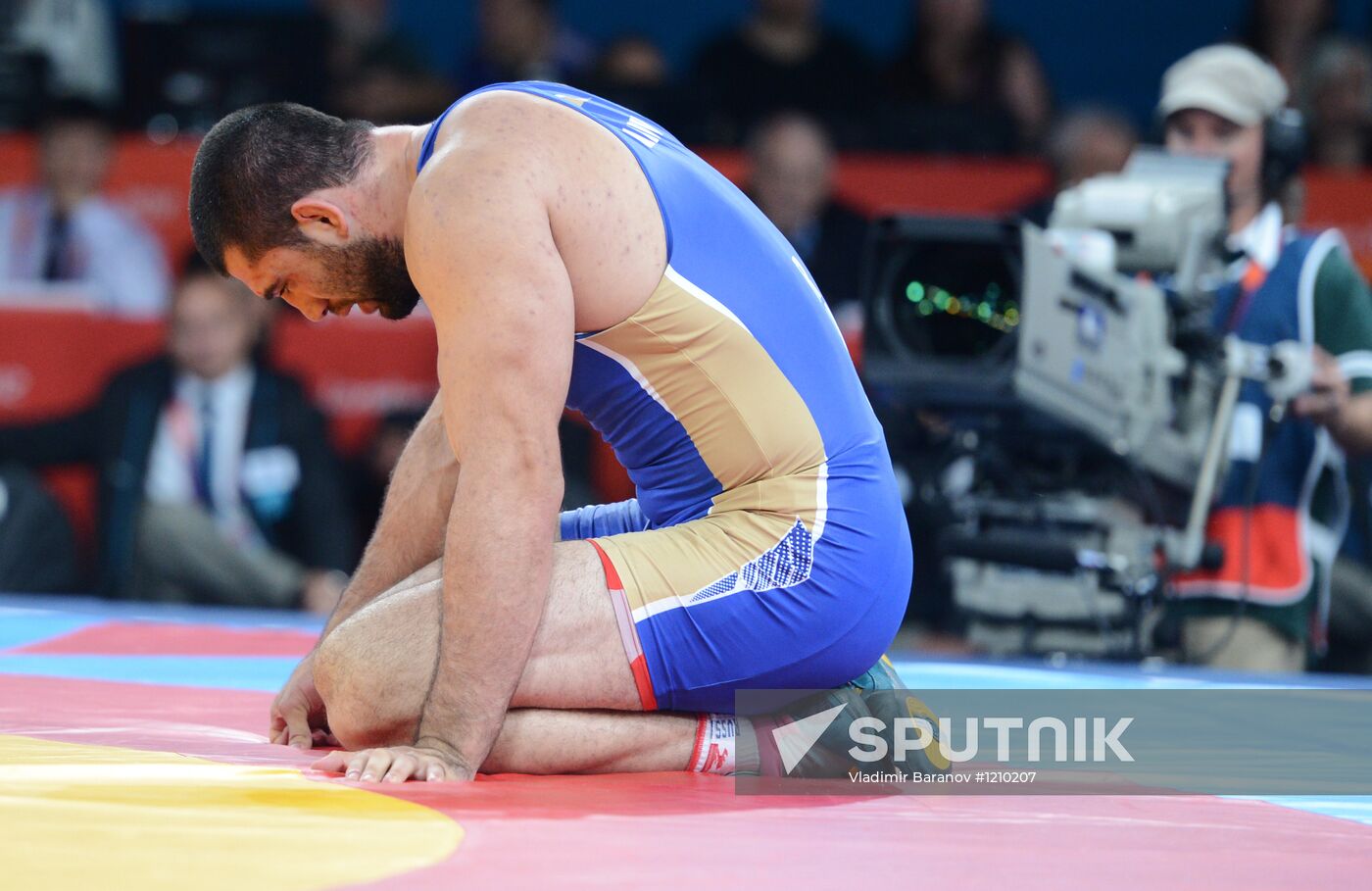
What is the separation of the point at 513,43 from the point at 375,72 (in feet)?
2.05

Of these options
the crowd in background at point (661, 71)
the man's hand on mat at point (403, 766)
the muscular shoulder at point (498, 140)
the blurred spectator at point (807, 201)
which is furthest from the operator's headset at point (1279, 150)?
the man's hand on mat at point (403, 766)

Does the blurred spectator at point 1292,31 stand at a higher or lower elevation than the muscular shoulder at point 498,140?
higher

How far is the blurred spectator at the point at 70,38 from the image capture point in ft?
23.5

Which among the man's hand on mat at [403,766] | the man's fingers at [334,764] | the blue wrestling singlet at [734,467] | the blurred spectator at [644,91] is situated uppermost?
the blurred spectator at [644,91]

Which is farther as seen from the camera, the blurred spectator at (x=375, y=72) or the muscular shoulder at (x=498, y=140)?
the blurred spectator at (x=375, y=72)

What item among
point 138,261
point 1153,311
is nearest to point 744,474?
point 1153,311

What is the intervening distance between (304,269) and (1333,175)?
4710 millimetres

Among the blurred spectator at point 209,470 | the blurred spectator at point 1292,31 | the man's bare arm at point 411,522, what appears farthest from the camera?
the blurred spectator at point 1292,31

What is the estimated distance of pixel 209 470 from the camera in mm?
5547

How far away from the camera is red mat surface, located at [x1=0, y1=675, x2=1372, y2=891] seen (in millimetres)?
1869

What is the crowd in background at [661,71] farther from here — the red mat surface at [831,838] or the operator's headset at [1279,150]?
the red mat surface at [831,838]

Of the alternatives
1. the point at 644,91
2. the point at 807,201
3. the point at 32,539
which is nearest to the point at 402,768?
the point at 32,539

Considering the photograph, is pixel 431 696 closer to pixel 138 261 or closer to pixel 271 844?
pixel 271 844

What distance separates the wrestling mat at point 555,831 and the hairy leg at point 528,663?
112 mm
